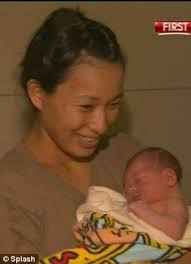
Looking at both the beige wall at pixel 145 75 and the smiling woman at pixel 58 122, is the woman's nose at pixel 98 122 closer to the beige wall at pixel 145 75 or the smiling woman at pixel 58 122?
the smiling woman at pixel 58 122

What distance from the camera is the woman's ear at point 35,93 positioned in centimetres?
122

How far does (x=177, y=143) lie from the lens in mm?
1874

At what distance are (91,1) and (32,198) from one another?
0.77 metres

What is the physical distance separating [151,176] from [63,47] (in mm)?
338

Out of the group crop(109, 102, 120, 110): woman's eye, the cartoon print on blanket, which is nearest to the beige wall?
crop(109, 102, 120, 110): woman's eye

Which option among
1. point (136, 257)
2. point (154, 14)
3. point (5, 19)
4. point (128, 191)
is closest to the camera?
point (136, 257)

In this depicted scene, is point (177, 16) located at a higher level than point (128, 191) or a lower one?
higher

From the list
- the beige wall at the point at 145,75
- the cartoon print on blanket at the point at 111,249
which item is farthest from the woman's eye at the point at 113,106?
the beige wall at the point at 145,75

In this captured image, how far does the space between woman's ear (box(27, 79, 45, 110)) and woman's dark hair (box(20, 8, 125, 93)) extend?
0.04 feet

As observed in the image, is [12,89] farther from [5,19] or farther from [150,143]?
[150,143]

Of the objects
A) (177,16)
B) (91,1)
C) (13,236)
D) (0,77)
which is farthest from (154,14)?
(13,236)

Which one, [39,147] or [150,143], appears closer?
[39,147]

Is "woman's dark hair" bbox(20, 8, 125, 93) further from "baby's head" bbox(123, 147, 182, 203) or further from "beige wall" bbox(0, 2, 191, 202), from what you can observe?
"beige wall" bbox(0, 2, 191, 202)

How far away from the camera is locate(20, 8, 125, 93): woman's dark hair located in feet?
3.85
